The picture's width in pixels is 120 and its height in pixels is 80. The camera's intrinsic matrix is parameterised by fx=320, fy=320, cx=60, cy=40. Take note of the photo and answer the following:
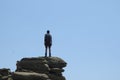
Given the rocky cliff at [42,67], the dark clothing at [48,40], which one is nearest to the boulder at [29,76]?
the rocky cliff at [42,67]

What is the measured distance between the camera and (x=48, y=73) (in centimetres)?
4047

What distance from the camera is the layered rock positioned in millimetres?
40219

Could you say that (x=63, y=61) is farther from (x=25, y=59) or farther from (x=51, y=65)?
(x=25, y=59)

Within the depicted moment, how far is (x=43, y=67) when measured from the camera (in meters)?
40.2

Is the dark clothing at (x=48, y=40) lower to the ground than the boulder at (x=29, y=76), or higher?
higher

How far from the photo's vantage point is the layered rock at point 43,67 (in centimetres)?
4022

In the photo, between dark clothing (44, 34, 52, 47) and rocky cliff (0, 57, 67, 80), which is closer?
rocky cliff (0, 57, 67, 80)

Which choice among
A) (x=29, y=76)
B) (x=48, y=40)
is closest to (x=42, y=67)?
(x=29, y=76)

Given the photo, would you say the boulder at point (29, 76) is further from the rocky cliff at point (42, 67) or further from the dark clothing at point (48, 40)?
the dark clothing at point (48, 40)

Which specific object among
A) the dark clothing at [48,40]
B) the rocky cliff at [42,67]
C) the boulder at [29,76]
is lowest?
the boulder at [29,76]

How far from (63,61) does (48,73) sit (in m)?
2.98

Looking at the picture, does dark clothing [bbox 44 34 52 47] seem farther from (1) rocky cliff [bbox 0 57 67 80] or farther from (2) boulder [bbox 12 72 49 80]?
(2) boulder [bbox 12 72 49 80]

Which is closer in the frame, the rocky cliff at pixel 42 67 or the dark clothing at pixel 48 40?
the rocky cliff at pixel 42 67

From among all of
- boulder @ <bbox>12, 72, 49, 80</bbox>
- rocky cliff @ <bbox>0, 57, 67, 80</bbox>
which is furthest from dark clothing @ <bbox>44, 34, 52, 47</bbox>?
boulder @ <bbox>12, 72, 49, 80</bbox>
